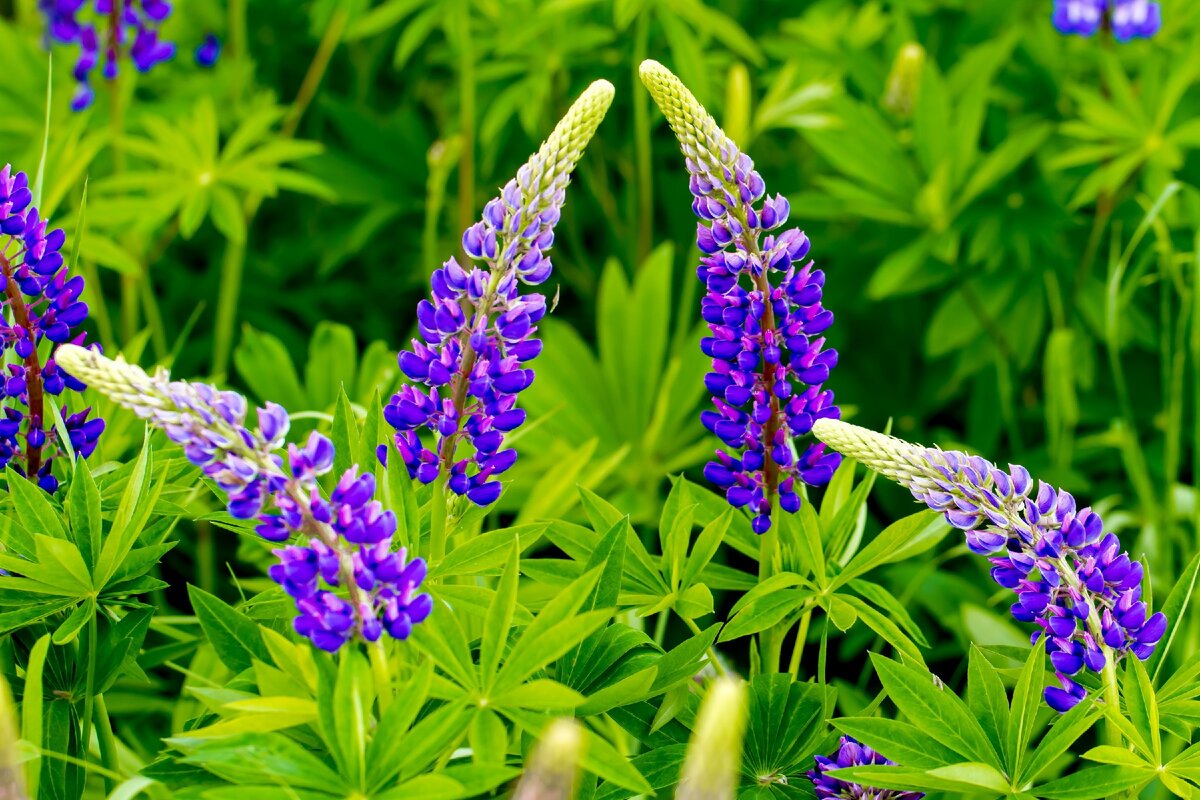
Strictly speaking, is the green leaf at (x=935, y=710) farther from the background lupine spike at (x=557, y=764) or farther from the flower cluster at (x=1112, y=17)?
the flower cluster at (x=1112, y=17)

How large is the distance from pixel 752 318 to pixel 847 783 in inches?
15.8

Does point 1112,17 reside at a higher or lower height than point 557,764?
higher

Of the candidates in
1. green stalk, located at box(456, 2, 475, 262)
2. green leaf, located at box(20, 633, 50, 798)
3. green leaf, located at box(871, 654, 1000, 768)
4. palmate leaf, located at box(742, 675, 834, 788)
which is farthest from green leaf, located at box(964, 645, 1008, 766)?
green stalk, located at box(456, 2, 475, 262)

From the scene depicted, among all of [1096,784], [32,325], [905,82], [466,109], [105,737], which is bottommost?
[105,737]

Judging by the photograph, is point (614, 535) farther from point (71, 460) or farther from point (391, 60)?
point (391, 60)

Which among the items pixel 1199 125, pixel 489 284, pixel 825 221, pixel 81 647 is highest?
pixel 1199 125

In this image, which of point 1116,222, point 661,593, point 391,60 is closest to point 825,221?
point 1116,222

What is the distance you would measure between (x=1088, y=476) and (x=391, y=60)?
1.86 m

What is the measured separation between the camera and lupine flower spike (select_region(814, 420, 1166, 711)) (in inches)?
35.8

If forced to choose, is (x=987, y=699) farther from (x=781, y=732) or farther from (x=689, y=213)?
(x=689, y=213)

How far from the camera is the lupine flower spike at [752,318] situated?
99 cm

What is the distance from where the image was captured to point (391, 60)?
9.75 feet

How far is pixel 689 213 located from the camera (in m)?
A: 2.68

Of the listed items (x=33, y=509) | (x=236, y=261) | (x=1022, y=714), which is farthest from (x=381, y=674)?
(x=236, y=261)
